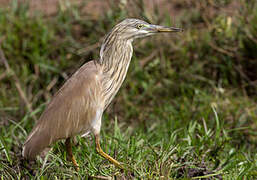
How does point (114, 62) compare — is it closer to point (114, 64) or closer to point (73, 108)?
point (114, 64)

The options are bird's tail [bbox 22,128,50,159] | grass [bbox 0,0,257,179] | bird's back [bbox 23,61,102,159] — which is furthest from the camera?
grass [bbox 0,0,257,179]

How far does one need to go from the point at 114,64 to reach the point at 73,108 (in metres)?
0.40

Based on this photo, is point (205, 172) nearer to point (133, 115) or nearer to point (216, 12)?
point (133, 115)

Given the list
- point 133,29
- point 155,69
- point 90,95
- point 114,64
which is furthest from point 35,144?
point 155,69

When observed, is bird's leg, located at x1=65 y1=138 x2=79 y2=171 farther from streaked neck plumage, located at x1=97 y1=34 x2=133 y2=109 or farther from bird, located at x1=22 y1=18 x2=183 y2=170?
streaked neck plumage, located at x1=97 y1=34 x2=133 y2=109

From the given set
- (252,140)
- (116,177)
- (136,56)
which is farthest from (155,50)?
(116,177)

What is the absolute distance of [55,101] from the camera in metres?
3.10

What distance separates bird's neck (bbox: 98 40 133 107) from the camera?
3151 mm

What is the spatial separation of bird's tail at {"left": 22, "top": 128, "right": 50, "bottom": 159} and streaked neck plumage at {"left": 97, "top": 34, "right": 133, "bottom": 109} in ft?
1.59

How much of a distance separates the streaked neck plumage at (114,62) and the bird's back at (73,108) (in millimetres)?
67

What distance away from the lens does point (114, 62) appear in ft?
10.4

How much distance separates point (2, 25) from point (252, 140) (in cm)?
311

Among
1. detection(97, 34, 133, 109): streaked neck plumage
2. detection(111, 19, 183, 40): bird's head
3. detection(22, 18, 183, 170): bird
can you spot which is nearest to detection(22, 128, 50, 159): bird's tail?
detection(22, 18, 183, 170): bird

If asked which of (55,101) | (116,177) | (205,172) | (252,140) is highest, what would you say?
(55,101)
